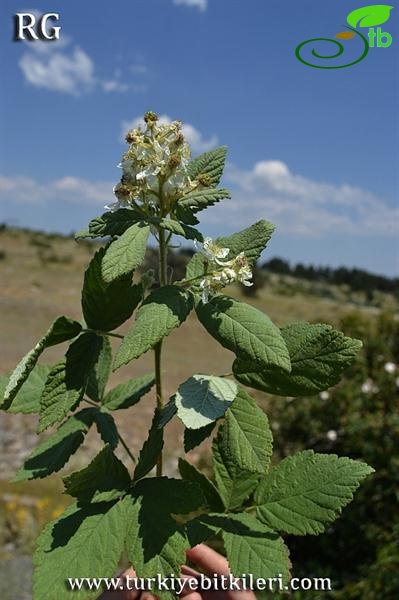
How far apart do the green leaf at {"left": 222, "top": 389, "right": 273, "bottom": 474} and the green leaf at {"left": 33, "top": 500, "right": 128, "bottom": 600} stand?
0.21 metres

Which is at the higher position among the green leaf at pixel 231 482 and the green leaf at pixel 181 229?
the green leaf at pixel 181 229

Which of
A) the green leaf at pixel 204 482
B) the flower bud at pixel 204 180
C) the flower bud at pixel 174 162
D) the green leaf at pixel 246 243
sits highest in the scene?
the flower bud at pixel 174 162

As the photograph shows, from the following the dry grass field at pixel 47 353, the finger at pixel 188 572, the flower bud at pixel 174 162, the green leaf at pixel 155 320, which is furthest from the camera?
the dry grass field at pixel 47 353

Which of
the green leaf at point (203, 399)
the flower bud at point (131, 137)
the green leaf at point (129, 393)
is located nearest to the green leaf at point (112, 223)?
the flower bud at point (131, 137)

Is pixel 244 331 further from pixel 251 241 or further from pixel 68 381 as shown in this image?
pixel 68 381

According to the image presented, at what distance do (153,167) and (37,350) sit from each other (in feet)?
1.08

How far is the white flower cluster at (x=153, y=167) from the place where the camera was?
0.96 m

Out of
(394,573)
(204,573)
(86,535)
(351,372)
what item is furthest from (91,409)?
(351,372)

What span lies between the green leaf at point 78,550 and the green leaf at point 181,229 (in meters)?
0.45

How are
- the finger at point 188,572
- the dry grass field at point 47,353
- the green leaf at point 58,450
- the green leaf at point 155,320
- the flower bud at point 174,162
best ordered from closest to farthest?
the green leaf at point 155,320 < the flower bud at point 174,162 < the green leaf at point 58,450 < the finger at point 188,572 < the dry grass field at point 47,353

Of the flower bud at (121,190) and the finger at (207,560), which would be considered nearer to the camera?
the flower bud at (121,190)

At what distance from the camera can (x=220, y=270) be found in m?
1.00

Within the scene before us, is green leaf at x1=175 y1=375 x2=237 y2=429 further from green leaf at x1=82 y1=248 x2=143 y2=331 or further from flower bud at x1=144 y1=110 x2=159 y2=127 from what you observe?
flower bud at x1=144 y1=110 x2=159 y2=127

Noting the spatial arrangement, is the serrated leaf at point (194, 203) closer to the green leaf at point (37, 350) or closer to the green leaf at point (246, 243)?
the green leaf at point (246, 243)
